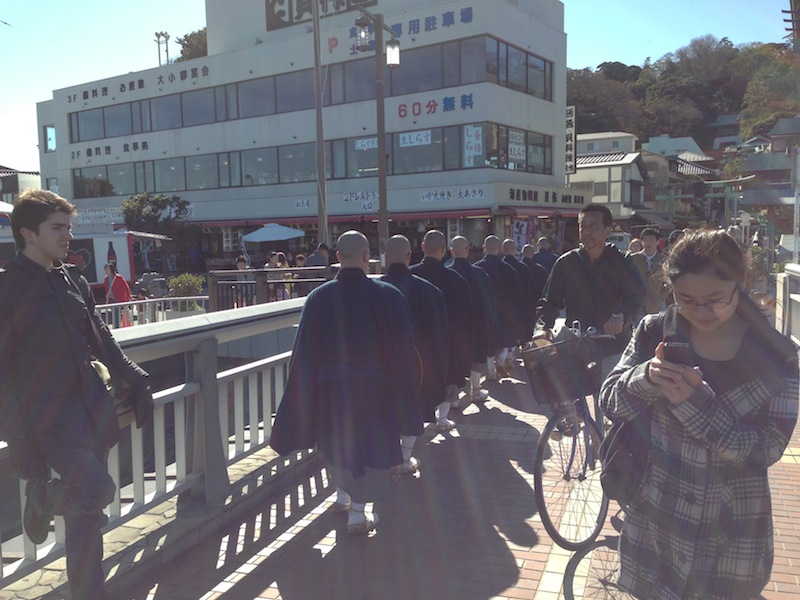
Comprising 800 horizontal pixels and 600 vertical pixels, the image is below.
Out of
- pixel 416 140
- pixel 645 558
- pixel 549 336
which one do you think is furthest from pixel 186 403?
pixel 416 140

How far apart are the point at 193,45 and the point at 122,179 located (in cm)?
2618

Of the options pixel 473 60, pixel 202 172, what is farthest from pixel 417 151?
pixel 202 172

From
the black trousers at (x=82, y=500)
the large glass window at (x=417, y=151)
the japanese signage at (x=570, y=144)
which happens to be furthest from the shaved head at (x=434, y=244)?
the japanese signage at (x=570, y=144)

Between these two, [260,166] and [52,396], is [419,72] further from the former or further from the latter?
[52,396]

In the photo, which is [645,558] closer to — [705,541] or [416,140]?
[705,541]

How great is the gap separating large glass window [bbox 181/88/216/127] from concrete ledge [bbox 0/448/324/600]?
3278 centimetres

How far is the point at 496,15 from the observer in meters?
27.1

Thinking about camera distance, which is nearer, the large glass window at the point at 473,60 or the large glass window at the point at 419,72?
the large glass window at the point at 473,60

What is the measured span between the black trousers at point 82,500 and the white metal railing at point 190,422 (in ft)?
1.19

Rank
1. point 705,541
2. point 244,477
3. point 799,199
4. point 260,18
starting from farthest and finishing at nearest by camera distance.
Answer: point 260,18 → point 799,199 → point 244,477 → point 705,541

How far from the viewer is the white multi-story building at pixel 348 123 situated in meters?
27.6

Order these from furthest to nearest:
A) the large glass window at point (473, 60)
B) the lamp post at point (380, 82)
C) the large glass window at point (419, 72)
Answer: the large glass window at point (419, 72)
the large glass window at point (473, 60)
the lamp post at point (380, 82)

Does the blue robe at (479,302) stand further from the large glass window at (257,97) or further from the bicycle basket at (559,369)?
the large glass window at (257,97)

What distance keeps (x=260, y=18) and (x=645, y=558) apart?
35.7 metres
